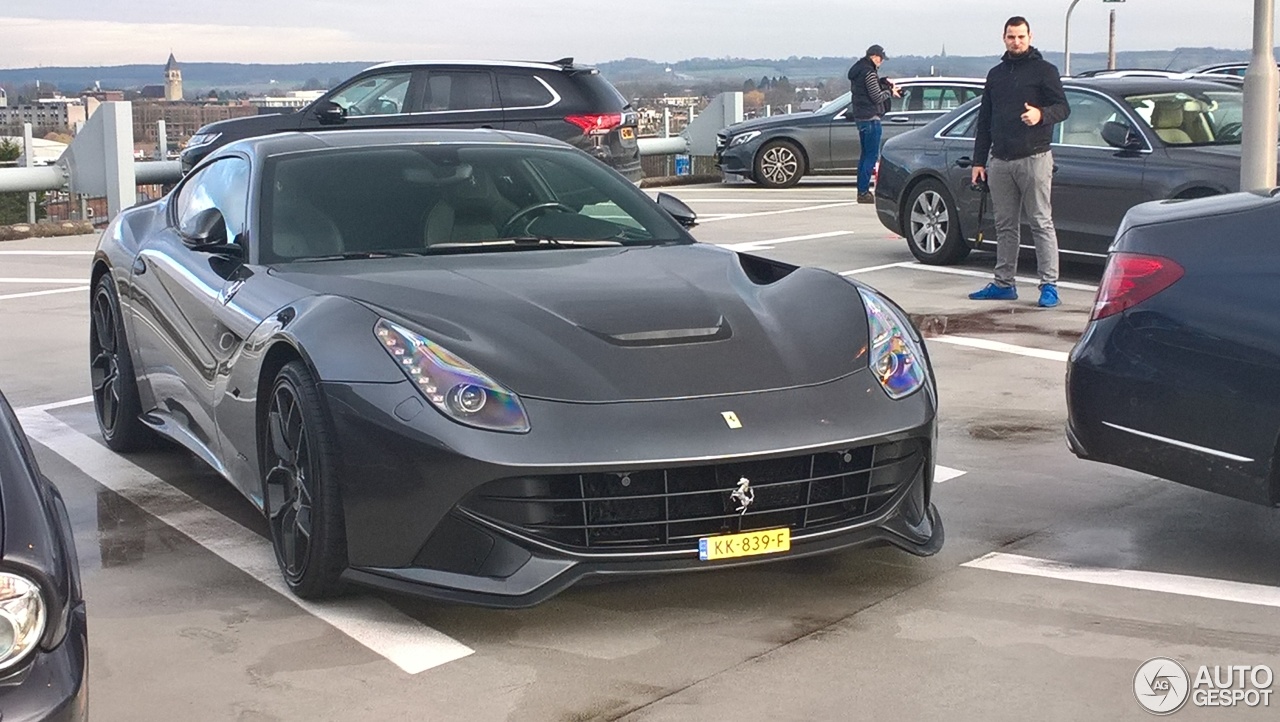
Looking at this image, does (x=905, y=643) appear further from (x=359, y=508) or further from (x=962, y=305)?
(x=962, y=305)

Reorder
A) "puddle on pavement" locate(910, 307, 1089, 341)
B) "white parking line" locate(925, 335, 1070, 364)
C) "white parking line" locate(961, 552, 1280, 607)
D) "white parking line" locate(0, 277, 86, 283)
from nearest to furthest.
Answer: "white parking line" locate(961, 552, 1280, 607) → "white parking line" locate(925, 335, 1070, 364) → "puddle on pavement" locate(910, 307, 1089, 341) → "white parking line" locate(0, 277, 86, 283)

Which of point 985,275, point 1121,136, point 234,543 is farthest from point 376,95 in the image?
point 234,543

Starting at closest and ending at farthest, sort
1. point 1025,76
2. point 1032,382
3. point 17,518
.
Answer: point 17,518 → point 1032,382 → point 1025,76

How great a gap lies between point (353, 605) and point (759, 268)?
5.71ft

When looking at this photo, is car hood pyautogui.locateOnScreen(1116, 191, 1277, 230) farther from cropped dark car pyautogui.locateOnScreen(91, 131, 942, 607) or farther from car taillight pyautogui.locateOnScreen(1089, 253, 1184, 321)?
cropped dark car pyautogui.locateOnScreen(91, 131, 942, 607)

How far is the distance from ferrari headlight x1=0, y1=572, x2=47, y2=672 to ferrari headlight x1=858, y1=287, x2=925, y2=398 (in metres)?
2.56

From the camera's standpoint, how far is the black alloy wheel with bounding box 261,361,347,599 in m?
4.45

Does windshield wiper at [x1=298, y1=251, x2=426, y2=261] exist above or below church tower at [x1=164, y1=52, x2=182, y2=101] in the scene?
below

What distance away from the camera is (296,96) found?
62.2 ft

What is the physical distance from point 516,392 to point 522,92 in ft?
41.6

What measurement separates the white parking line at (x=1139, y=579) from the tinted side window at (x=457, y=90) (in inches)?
489

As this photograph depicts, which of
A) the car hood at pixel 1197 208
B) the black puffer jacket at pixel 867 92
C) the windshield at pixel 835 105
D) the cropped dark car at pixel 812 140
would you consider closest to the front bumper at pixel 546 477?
the car hood at pixel 1197 208

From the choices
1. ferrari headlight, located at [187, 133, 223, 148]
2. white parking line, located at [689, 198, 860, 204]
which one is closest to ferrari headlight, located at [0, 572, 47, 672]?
ferrari headlight, located at [187, 133, 223, 148]

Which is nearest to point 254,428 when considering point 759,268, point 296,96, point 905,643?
point 759,268
